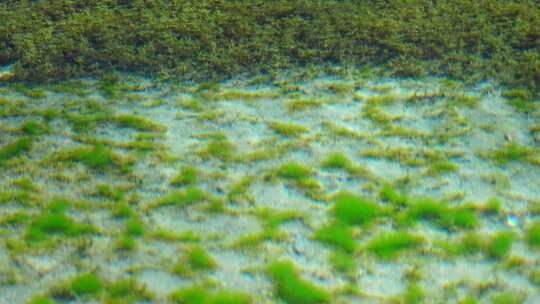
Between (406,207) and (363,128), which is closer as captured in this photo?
(406,207)

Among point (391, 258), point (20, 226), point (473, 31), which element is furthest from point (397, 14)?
point (20, 226)

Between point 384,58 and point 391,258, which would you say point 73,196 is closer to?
point 391,258

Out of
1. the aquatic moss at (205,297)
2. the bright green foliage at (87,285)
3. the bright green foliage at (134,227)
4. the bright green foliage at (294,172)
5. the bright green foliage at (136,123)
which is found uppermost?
the aquatic moss at (205,297)

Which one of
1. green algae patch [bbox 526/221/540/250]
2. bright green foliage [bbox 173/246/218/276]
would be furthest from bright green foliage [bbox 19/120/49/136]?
green algae patch [bbox 526/221/540/250]

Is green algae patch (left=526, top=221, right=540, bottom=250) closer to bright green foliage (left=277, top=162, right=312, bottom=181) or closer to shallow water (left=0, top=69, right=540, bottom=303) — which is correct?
shallow water (left=0, top=69, right=540, bottom=303)

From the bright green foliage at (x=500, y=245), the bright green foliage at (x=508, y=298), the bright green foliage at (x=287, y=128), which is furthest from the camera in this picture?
the bright green foliage at (x=287, y=128)

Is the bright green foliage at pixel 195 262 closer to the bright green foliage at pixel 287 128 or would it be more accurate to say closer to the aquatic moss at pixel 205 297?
the aquatic moss at pixel 205 297

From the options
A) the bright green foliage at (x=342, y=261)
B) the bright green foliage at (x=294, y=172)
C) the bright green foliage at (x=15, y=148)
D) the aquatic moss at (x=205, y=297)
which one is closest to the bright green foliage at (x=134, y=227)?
the aquatic moss at (x=205, y=297)

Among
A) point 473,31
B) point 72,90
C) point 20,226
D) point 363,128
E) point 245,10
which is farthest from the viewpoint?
point 245,10
